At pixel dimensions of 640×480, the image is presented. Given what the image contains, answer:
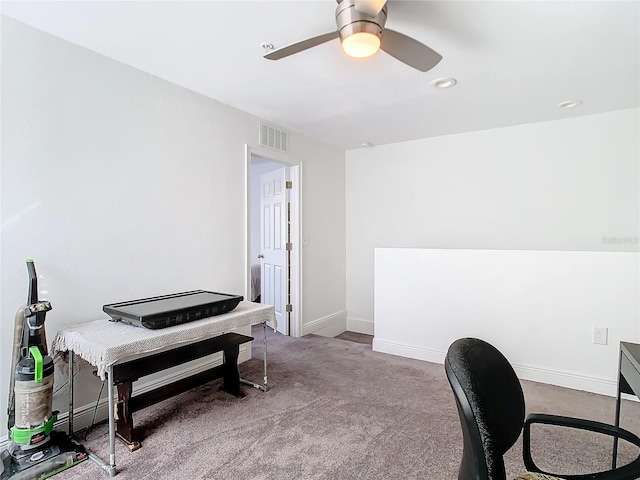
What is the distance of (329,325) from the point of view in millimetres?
4754

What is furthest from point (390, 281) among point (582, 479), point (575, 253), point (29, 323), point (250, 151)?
point (29, 323)

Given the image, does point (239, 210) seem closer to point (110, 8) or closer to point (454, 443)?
point (110, 8)

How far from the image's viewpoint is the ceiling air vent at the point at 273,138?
3624 millimetres

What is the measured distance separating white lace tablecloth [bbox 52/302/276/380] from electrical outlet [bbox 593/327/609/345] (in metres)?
2.89

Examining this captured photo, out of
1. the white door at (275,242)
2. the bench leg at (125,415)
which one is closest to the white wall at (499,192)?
the white door at (275,242)

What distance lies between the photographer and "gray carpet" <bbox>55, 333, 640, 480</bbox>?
188 cm

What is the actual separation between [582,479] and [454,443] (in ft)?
3.54

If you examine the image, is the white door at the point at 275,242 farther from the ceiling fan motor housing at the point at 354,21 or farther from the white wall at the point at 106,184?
the ceiling fan motor housing at the point at 354,21

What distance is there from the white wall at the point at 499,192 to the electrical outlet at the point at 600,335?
99 centimetres

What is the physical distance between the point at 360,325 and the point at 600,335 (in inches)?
108

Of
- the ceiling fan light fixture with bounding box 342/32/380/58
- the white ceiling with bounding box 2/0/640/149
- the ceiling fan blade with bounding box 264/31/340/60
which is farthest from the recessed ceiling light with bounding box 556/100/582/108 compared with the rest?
the ceiling fan blade with bounding box 264/31/340/60

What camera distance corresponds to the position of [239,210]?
11.1ft

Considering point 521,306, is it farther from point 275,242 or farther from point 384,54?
point 275,242

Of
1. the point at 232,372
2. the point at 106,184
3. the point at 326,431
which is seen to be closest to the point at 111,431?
the point at 232,372
